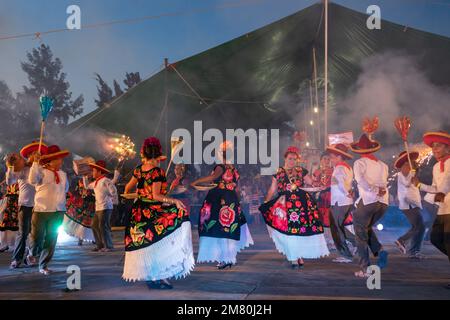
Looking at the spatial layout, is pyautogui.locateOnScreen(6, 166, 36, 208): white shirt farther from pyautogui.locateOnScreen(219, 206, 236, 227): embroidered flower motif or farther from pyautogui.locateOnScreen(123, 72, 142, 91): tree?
pyautogui.locateOnScreen(123, 72, 142, 91): tree

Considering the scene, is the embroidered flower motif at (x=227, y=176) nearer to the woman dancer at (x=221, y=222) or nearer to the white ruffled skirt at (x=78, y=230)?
the woman dancer at (x=221, y=222)

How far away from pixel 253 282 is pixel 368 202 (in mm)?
2071

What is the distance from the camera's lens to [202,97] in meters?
15.2

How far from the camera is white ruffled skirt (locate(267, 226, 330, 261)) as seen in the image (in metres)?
7.13

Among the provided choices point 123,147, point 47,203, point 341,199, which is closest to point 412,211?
point 341,199

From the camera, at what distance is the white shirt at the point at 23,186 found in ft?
25.7

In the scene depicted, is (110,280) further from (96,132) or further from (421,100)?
(421,100)

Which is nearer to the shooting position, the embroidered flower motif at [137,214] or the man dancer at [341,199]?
the embroidered flower motif at [137,214]

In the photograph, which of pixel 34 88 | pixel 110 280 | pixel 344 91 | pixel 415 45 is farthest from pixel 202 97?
pixel 34 88

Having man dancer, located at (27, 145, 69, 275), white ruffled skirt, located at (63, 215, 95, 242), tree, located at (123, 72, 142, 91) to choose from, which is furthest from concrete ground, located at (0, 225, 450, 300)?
tree, located at (123, 72, 142, 91)

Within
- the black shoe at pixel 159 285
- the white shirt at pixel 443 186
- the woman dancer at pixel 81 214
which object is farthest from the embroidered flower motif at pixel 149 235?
the woman dancer at pixel 81 214

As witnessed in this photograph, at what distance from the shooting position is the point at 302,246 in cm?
720

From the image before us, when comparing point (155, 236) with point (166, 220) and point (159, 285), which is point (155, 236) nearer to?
point (166, 220)

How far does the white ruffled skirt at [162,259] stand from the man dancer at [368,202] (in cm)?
259
